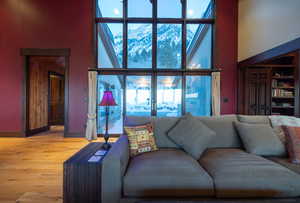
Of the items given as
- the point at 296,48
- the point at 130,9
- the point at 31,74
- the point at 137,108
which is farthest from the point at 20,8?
the point at 296,48

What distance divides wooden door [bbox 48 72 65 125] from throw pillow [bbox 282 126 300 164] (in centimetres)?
730

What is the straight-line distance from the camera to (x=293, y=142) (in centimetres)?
188

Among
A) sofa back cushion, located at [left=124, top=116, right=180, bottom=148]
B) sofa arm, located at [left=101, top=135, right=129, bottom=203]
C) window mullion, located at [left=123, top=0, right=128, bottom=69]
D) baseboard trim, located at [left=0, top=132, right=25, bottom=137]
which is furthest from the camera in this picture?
window mullion, located at [left=123, top=0, right=128, bottom=69]

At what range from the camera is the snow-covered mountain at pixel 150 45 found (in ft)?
16.4

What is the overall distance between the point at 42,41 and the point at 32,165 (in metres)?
3.65

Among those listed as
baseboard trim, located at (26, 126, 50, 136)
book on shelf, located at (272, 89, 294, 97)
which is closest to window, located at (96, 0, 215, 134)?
book on shelf, located at (272, 89, 294, 97)

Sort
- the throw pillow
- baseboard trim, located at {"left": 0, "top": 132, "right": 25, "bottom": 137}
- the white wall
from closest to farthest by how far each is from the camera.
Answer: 1. the throw pillow
2. the white wall
3. baseboard trim, located at {"left": 0, "top": 132, "right": 25, "bottom": 137}

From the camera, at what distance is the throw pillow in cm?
180

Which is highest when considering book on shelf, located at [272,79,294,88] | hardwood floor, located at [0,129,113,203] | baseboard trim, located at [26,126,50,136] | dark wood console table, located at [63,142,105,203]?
book on shelf, located at [272,79,294,88]

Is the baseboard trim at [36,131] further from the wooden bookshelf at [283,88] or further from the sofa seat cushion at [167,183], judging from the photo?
the wooden bookshelf at [283,88]

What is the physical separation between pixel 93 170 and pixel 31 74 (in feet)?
16.7

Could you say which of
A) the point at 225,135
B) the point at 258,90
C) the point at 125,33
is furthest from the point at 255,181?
the point at 125,33

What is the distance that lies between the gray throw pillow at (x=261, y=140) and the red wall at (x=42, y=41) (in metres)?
4.16

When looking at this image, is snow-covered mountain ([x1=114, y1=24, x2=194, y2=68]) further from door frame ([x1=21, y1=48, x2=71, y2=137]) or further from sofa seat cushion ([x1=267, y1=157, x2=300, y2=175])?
sofa seat cushion ([x1=267, y1=157, x2=300, y2=175])
